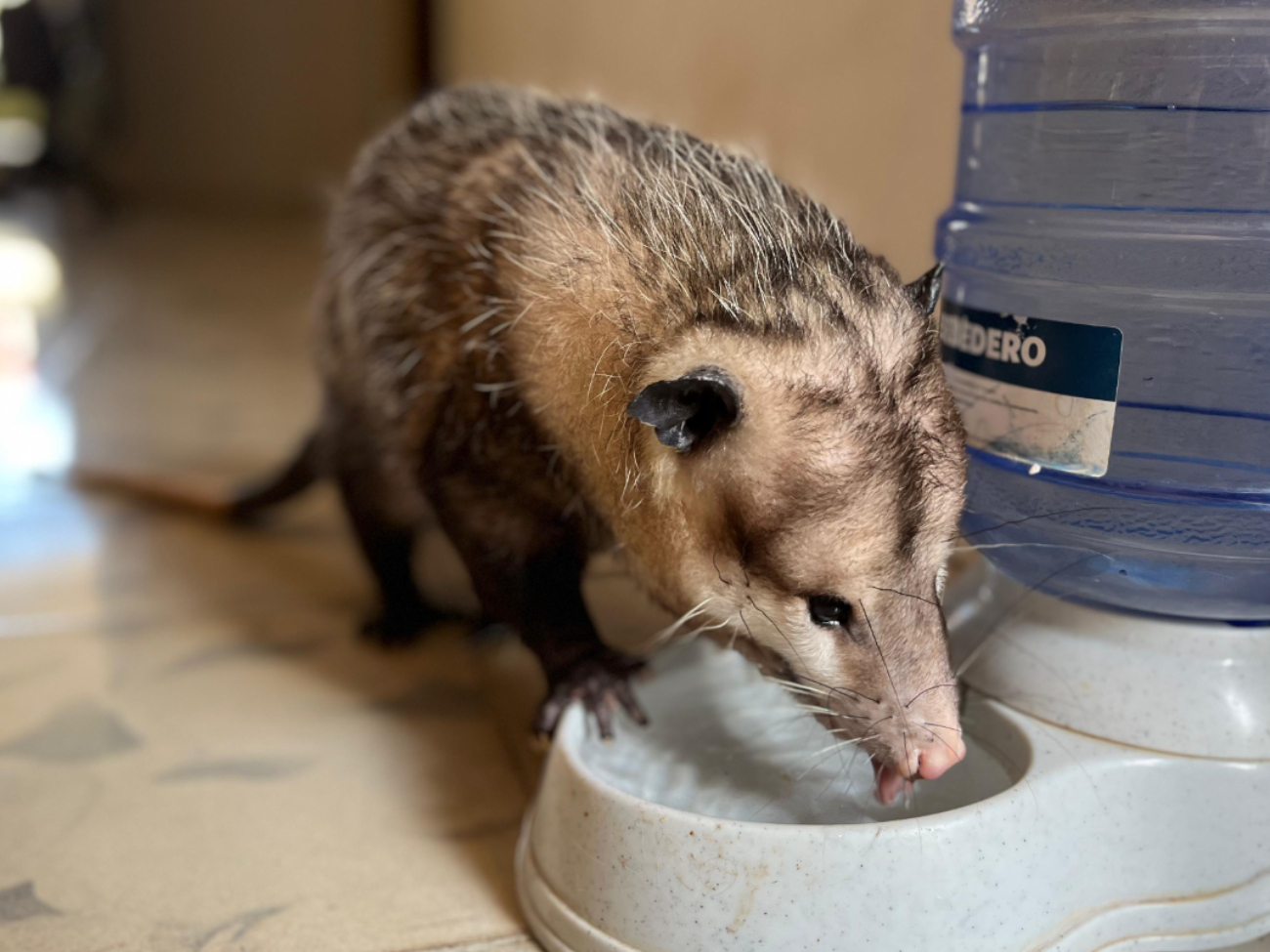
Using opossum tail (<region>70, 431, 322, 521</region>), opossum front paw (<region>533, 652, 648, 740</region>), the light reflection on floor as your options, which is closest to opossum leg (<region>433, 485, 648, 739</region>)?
opossum front paw (<region>533, 652, 648, 740</region>)

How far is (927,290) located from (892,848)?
587 mm

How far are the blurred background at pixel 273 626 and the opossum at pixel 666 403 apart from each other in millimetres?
308

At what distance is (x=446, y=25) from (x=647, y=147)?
578cm

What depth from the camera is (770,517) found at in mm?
1089

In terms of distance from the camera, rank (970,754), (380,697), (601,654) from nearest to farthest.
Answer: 1. (970,754)
2. (601,654)
3. (380,697)

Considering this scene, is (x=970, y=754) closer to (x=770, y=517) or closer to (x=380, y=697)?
(x=770, y=517)

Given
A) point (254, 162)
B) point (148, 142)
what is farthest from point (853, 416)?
point (148, 142)

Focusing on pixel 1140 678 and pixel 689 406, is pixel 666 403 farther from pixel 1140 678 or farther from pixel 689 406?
pixel 1140 678

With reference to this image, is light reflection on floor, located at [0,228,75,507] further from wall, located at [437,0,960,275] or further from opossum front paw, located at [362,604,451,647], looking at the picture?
wall, located at [437,0,960,275]

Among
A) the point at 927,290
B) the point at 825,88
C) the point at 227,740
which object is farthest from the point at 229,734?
the point at 825,88

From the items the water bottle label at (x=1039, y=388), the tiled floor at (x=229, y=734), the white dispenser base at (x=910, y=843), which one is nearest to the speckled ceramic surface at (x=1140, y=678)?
the white dispenser base at (x=910, y=843)

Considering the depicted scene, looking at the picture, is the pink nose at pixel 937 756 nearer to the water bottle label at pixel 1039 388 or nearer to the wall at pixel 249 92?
the water bottle label at pixel 1039 388

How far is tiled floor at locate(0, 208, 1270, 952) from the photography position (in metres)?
1.28

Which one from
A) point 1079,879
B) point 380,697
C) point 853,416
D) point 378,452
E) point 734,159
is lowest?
point 380,697
